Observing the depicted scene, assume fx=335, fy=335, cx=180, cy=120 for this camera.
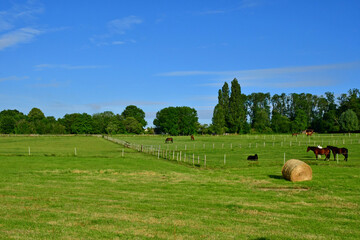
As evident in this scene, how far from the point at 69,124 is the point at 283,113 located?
115582 mm

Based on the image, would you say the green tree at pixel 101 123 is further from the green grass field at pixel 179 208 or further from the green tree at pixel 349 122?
the green grass field at pixel 179 208

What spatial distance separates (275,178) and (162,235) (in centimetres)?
1439

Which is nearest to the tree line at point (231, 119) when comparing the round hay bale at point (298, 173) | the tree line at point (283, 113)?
the tree line at point (283, 113)

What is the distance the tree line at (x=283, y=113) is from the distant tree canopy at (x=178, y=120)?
24.4 m

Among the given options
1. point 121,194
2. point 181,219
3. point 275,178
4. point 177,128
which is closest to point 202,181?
point 275,178

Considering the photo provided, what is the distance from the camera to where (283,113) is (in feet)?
586

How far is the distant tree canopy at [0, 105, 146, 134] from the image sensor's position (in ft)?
548

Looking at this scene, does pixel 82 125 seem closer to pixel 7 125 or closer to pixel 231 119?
pixel 7 125

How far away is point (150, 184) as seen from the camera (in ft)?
65.1

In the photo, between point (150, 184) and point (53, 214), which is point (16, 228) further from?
point (150, 184)

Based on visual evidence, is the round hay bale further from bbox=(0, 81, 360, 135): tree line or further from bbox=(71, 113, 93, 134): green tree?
bbox=(71, 113, 93, 134): green tree

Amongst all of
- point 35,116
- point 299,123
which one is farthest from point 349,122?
point 35,116

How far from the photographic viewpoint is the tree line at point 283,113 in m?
138

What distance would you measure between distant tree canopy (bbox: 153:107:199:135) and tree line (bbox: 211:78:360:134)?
24448 millimetres
